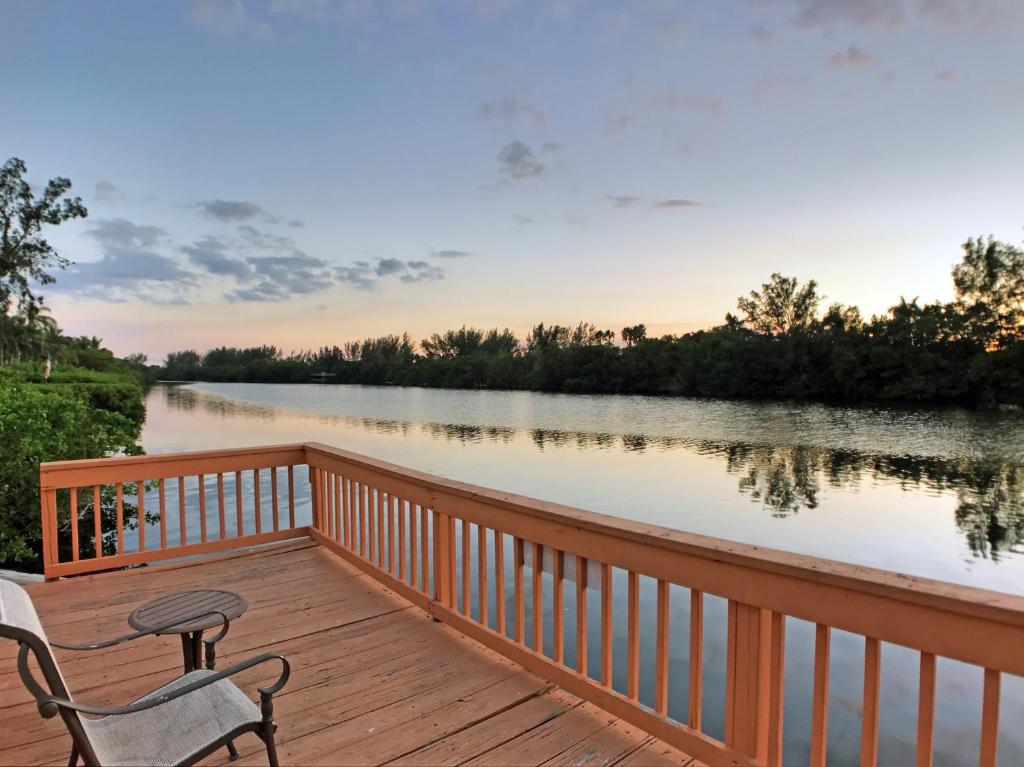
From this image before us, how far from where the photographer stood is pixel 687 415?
114 ft

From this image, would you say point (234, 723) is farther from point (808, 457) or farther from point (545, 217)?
point (808, 457)

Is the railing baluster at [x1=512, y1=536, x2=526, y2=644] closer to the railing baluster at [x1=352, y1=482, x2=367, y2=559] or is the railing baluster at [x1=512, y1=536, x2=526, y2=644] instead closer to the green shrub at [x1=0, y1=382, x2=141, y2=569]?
the railing baluster at [x1=352, y1=482, x2=367, y2=559]

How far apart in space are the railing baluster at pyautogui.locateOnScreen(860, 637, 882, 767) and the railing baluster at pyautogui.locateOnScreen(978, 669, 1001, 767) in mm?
208

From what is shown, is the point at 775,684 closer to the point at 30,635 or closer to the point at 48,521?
the point at 30,635

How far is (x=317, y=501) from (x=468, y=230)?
17994mm

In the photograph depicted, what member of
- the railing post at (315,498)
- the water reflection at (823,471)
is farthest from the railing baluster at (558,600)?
the water reflection at (823,471)

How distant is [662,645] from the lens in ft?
6.59

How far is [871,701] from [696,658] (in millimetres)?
526

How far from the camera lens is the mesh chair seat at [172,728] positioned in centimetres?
148

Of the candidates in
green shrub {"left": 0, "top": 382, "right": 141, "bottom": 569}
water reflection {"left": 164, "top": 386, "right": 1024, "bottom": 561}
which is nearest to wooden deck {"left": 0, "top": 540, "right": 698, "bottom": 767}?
green shrub {"left": 0, "top": 382, "right": 141, "bottom": 569}

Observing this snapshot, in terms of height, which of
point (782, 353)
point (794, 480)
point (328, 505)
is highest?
point (782, 353)

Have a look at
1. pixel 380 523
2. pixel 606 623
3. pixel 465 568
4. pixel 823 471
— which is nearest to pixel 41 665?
pixel 606 623

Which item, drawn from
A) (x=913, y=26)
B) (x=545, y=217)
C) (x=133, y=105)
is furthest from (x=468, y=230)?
(x=913, y=26)

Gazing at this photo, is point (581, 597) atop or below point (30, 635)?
below
